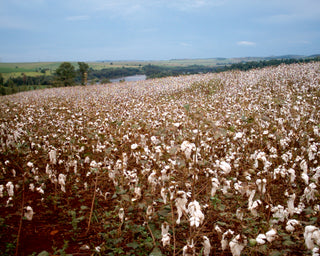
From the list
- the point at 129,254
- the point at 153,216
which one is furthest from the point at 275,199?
the point at 129,254

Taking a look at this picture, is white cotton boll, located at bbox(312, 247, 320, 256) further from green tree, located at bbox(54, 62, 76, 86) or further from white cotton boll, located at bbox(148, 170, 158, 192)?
green tree, located at bbox(54, 62, 76, 86)

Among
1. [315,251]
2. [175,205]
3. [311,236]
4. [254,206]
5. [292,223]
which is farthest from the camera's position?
[175,205]

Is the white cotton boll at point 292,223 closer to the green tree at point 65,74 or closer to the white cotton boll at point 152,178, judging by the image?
the white cotton boll at point 152,178

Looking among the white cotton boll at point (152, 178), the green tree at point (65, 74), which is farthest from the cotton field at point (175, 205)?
the green tree at point (65, 74)

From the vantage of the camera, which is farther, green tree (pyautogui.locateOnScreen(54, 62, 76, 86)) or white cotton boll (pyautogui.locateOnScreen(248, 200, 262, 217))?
green tree (pyautogui.locateOnScreen(54, 62, 76, 86))

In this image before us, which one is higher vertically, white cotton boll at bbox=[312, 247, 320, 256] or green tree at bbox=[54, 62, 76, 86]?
green tree at bbox=[54, 62, 76, 86]

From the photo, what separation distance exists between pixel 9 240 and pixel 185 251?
3.11 meters

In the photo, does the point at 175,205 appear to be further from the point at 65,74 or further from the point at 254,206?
→ the point at 65,74

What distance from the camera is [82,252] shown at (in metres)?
3.27

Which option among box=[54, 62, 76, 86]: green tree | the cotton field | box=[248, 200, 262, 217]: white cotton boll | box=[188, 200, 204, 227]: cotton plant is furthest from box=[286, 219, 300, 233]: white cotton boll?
box=[54, 62, 76, 86]: green tree

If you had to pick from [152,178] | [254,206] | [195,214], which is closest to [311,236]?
[254,206]

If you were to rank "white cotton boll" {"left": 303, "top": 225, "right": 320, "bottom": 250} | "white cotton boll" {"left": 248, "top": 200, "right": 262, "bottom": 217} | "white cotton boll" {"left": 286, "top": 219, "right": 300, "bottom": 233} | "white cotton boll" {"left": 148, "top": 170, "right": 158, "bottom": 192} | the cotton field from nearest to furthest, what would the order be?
"white cotton boll" {"left": 303, "top": 225, "right": 320, "bottom": 250} < "white cotton boll" {"left": 286, "top": 219, "right": 300, "bottom": 233} < "white cotton boll" {"left": 248, "top": 200, "right": 262, "bottom": 217} < the cotton field < "white cotton boll" {"left": 148, "top": 170, "right": 158, "bottom": 192}

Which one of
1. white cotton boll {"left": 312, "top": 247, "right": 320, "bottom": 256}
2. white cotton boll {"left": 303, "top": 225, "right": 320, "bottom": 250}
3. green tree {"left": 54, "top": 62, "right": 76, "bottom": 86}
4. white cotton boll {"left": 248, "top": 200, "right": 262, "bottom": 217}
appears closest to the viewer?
white cotton boll {"left": 312, "top": 247, "right": 320, "bottom": 256}

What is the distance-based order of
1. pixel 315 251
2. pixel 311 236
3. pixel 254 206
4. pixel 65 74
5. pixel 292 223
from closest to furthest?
pixel 315 251
pixel 311 236
pixel 292 223
pixel 254 206
pixel 65 74
